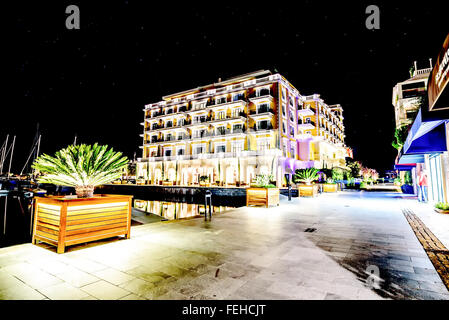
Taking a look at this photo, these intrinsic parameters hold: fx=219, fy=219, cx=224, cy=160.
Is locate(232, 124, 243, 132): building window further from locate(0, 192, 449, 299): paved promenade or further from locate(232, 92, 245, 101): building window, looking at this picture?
locate(0, 192, 449, 299): paved promenade

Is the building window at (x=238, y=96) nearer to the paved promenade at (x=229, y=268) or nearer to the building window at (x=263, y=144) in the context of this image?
the building window at (x=263, y=144)

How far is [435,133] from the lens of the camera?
8023 mm

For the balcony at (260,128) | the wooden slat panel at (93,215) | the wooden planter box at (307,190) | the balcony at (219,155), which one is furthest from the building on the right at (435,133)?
the balcony at (260,128)

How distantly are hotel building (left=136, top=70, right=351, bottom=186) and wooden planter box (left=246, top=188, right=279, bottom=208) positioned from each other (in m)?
16.2

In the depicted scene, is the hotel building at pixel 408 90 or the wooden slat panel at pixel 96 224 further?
the hotel building at pixel 408 90

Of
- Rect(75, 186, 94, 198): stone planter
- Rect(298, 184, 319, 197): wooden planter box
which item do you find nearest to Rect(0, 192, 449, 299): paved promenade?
Rect(75, 186, 94, 198): stone planter

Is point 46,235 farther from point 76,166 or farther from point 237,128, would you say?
point 237,128

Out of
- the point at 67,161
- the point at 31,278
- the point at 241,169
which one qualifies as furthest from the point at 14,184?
the point at 31,278

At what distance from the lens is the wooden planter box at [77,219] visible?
389 centimetres

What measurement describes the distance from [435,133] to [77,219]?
1139 centimetres

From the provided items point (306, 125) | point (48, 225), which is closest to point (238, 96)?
point (306, 125)

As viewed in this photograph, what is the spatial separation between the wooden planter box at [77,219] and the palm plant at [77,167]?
1.65ft
